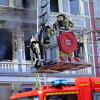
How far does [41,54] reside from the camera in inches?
488

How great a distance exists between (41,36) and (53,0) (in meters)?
8.33

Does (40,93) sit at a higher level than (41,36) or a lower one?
lower

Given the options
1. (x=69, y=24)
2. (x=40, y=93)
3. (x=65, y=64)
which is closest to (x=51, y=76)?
(x=69, y=24)

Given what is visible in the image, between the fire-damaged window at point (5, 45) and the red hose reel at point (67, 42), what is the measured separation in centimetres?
669

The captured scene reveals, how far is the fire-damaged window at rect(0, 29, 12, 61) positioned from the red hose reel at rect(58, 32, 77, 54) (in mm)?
6690

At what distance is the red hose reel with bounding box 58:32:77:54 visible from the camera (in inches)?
455

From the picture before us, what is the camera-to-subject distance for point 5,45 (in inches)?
730

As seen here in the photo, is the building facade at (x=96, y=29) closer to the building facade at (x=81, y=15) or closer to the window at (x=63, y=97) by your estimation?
the building facade at (x=81, y=15)

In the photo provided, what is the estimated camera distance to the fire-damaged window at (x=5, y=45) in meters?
18.1

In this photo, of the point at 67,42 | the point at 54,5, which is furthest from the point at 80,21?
the point at 67,42

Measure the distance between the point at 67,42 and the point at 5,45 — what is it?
742 centimetres

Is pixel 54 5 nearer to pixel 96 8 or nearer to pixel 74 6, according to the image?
pixel 74 6

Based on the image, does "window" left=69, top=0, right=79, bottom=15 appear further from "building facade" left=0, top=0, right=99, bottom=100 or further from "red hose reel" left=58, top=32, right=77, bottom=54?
"red hose reel" left=58, top=32, right=77, bottom=54

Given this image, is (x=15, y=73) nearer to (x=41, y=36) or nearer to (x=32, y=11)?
(x=32, y=11)
